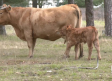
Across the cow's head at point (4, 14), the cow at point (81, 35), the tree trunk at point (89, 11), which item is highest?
the cow's head at point (4, 14)

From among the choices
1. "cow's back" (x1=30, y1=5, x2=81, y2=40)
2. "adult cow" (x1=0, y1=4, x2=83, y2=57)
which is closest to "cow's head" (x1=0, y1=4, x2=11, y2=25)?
"adult cow" (x1=0, y1=4, x2=83, y2=57)

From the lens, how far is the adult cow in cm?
954

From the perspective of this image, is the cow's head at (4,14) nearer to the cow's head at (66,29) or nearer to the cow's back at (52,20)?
the cow's back at (52,20)

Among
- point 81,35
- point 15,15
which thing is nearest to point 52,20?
point 81,35

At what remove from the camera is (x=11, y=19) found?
1023 centimetres

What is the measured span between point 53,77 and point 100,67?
1635 mm

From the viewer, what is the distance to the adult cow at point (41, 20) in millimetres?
9539

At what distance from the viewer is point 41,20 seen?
9695 mm

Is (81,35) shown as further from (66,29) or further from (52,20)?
(52,20)

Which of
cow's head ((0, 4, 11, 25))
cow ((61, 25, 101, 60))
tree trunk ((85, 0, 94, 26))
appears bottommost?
tree trunk ((85, 0, 94, 26))

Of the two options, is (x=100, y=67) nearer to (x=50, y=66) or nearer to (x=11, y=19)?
(x=50, y=66)

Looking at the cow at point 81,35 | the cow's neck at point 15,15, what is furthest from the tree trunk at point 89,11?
the cow at point 81,35

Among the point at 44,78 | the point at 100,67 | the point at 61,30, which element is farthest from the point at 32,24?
the point at 44,78

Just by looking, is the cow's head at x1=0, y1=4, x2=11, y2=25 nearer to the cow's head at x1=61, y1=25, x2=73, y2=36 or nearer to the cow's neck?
the cow's neck
